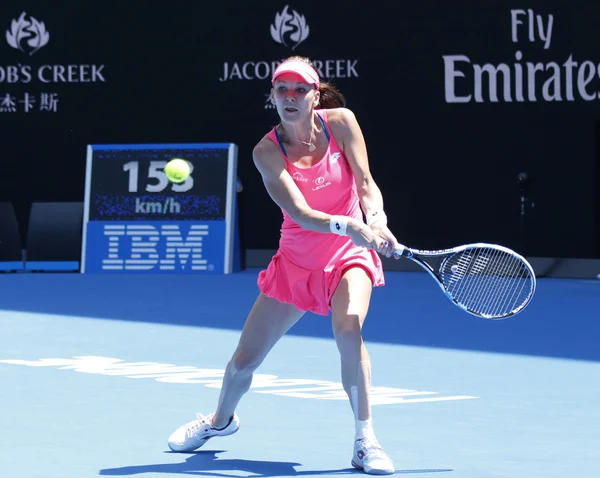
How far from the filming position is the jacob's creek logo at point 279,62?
14750mm

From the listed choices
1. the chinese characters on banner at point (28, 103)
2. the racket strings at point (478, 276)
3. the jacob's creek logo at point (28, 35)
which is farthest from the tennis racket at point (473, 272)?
the jacob's creek logo at point (28, 35)

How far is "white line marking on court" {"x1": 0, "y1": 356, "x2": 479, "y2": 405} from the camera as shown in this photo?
6.43m

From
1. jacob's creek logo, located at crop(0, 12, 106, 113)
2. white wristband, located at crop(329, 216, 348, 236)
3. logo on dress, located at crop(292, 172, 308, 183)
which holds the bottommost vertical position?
white wristband, located at crop(329, 216, 348, 236)

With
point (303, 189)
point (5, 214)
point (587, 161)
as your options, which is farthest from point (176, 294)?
point (303, 189)

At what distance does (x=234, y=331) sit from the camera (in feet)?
30.8

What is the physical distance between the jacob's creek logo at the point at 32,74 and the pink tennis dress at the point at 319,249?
11.0 meters

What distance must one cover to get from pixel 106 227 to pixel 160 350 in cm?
682

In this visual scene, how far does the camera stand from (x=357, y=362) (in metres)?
4.74

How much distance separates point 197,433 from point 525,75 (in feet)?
32.2

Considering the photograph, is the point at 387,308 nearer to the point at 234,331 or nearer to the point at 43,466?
the point at 234,331

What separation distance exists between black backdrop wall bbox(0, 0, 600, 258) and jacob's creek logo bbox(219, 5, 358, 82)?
0.06 ft

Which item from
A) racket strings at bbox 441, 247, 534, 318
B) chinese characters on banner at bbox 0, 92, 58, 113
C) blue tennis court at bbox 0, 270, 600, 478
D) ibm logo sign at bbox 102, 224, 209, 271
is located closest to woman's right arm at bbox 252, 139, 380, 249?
racket strings at bbox 441, 247, 534, 318

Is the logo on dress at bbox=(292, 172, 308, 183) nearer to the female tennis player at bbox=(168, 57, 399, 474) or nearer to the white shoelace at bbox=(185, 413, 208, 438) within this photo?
the female tennis player at bbox=(168, 57, 399, 474)

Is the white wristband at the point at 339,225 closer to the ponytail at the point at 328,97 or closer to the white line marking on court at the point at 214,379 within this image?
the ponytail at the point at 328,97
